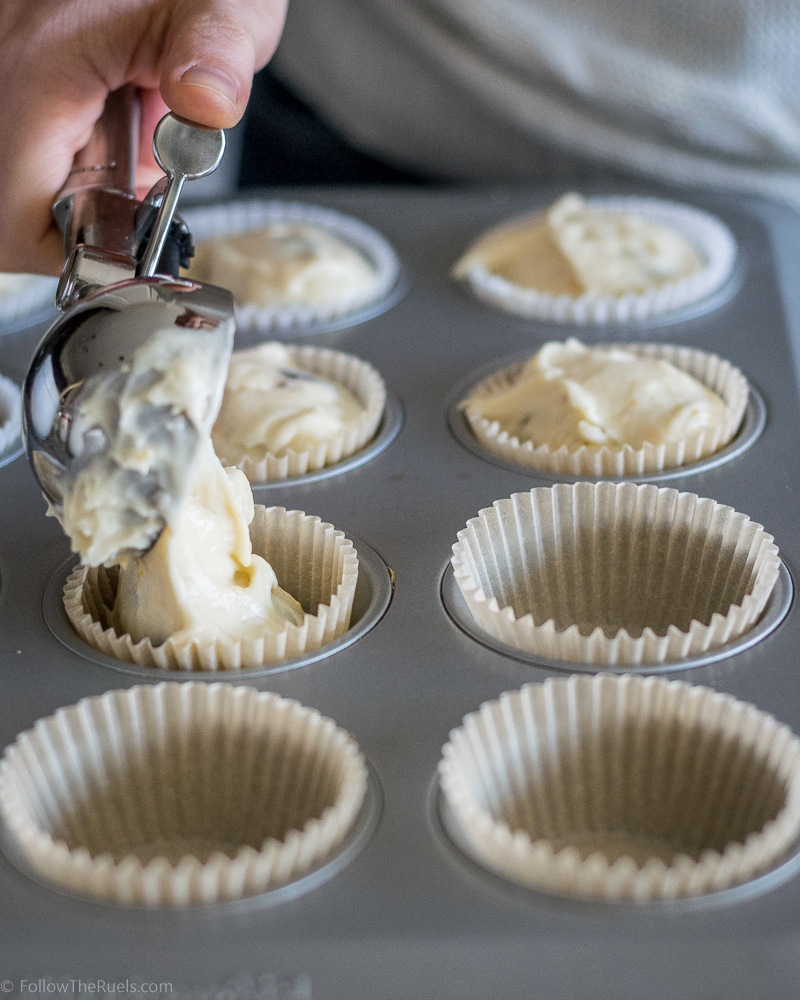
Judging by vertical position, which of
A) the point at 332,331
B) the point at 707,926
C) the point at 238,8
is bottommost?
the point at 332,331

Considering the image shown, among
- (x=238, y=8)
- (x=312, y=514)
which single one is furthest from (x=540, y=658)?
(x=238, y=8)

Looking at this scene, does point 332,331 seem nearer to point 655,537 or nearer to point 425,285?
point 425,285

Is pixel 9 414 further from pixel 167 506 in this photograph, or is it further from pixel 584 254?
pixel 584 254

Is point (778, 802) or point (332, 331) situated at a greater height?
point (778, 802)

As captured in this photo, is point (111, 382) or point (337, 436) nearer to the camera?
point (111, 382)

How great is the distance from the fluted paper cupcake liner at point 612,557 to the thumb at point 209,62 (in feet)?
1.64

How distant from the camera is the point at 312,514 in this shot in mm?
1320

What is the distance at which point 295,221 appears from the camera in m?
2.07

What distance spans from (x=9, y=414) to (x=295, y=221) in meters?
0.75

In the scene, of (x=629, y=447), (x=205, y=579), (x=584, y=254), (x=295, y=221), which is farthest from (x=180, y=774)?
(x=295, y=221)

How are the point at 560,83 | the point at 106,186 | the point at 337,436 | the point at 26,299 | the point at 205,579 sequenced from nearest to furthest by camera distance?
the point at 205,579
the point at 106,186
the point at 337,436
the point at 26,299
the point at 560,83

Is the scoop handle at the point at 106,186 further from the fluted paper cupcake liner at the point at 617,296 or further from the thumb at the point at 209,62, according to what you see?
the fluted paper cupcake liner at the point at 617,296

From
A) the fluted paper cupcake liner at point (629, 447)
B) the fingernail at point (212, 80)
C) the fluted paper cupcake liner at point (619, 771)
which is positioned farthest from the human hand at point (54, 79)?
the fluted paper cupcake liner at point (619, 771)

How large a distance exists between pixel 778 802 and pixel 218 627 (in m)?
0.52
